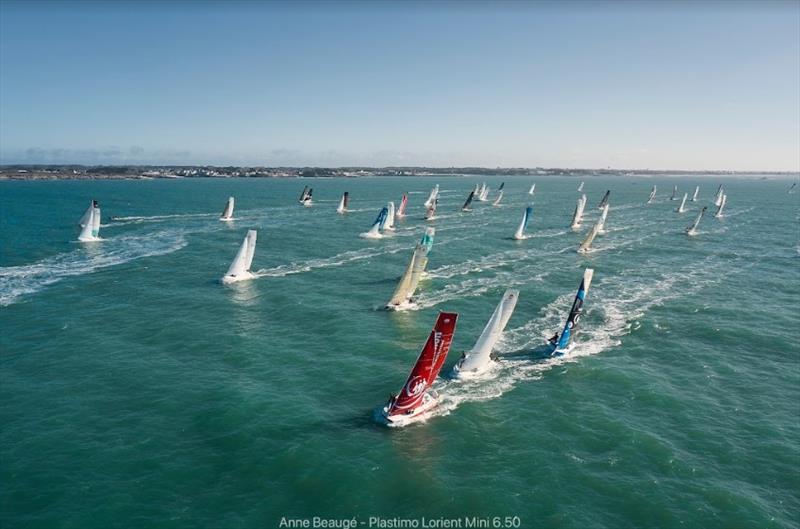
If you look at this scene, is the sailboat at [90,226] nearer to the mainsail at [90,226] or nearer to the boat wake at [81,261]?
the mainsail at [90,226]

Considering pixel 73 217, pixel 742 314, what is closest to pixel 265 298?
pixel 742 314

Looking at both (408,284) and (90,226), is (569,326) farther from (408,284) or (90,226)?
(90,226)

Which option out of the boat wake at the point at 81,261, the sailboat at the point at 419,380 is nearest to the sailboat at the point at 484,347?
the sailboat at the point at 419,380

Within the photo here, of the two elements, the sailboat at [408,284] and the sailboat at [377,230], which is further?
the sailboat at [377,230]

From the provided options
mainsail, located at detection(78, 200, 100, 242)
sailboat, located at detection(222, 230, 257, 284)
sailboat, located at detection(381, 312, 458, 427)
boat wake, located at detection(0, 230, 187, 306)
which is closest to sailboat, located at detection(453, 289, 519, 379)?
sailboat, located at detection(381, 312, 458, 427)

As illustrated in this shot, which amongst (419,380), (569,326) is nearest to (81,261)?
(419,380)
